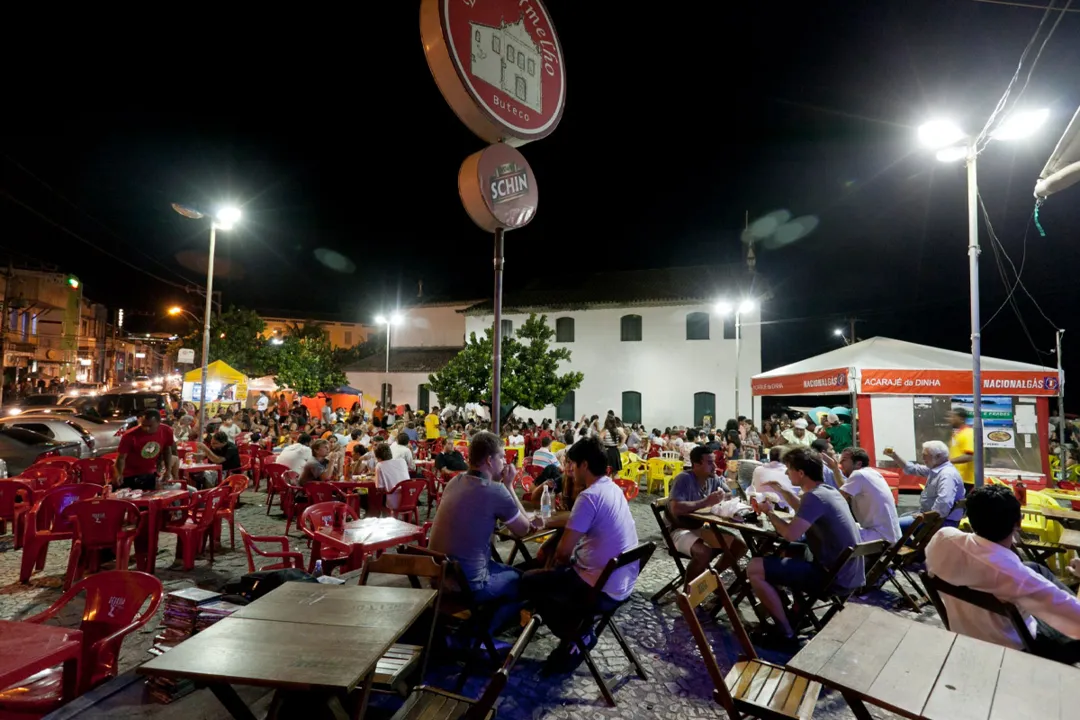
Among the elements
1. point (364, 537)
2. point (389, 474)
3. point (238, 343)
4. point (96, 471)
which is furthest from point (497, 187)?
point (238, 343)

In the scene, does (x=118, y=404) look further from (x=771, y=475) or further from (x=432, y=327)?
(x=771, y=475)

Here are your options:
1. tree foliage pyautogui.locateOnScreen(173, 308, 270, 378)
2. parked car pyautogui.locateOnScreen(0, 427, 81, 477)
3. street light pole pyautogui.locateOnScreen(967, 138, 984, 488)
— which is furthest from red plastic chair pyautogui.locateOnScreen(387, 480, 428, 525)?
tree foliage pyautogui.locateOnScreen(173, 308, 270, 378)

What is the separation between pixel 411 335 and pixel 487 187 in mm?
31133

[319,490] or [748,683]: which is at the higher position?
[319,490]

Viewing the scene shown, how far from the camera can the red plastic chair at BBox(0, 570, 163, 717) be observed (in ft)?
8.21

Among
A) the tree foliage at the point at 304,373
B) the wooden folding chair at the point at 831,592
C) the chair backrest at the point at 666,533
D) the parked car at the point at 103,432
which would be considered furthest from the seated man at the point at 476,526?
the tree foliage at the point at 304,373

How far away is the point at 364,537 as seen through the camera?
4.53 m

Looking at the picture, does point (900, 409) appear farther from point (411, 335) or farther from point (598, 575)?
point (411, 335)

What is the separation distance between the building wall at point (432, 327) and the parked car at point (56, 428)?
21.9 meters

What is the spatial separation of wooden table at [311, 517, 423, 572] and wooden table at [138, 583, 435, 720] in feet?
4.89

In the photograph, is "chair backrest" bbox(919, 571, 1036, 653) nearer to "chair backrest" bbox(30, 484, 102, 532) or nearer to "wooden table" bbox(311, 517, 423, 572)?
"wooden table" bbox(311, 517, 423, 572)

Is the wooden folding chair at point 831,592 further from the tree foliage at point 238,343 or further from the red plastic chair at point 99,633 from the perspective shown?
the tree foliage at point 238,343

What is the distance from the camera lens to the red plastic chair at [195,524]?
5.84 m

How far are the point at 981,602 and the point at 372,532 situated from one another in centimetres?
441
